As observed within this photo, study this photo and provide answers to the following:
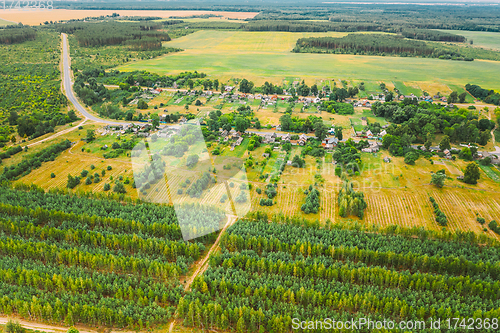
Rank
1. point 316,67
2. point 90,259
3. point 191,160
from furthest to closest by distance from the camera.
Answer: point 316,67 → point 191,160 → point 90,259

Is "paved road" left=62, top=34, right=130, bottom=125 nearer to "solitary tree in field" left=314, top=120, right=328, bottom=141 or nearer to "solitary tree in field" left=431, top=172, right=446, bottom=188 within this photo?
"solitary tree in field" left=314, top=120, right=328, bottom=141

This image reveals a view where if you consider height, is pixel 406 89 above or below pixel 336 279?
above

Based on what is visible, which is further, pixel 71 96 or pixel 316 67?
pixel 316 67

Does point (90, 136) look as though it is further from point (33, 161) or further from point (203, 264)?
point (203, 264)

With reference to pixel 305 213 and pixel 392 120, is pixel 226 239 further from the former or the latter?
pixel 392 120

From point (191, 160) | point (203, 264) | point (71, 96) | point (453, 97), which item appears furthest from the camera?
point (71, 96)

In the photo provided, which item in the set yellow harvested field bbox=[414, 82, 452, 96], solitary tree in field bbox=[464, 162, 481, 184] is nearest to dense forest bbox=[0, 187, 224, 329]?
solitary tree in field bbox=[464, 162, 481, 184]

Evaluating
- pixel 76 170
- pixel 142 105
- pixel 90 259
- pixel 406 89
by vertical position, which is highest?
pixel 406 89

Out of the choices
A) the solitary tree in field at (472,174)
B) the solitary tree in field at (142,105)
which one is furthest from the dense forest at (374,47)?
the solitary tree in field at (472,174)

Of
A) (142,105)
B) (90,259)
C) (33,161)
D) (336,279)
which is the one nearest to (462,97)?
(336,279)

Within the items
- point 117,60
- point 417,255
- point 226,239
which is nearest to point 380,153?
point 417,255
